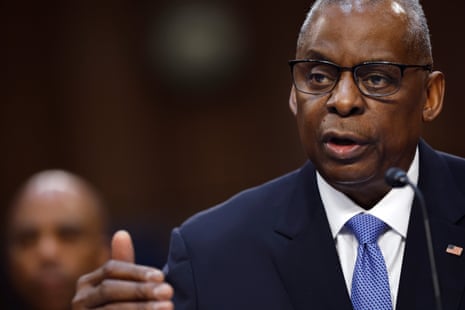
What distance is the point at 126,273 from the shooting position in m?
1.96

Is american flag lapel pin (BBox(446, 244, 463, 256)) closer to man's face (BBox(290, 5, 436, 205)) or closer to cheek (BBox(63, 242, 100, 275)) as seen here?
man's face (BBox(290, 5, 436, 205))

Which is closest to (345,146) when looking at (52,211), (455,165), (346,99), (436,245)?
(346,99)

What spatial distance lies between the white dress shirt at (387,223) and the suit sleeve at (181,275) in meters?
0.38

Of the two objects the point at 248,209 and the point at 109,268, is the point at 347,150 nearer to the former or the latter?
the point at 248,209

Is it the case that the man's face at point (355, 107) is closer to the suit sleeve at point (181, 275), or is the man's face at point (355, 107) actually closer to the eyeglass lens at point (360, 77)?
the eyeglass lens at point (360, 77)

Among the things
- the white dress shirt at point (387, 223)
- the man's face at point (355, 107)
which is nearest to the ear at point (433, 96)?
the man's face at point (355, 107)

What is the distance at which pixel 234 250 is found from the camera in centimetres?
236

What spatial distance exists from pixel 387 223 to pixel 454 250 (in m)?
0.18

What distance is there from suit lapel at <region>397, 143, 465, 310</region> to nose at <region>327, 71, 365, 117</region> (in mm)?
324

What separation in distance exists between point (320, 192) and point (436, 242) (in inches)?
13.5

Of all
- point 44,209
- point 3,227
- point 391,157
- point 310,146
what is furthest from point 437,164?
point 3,227

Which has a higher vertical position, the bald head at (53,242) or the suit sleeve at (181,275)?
the suit sleeve at (181,275)

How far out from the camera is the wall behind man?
544 cm

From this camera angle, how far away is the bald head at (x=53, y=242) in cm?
335
